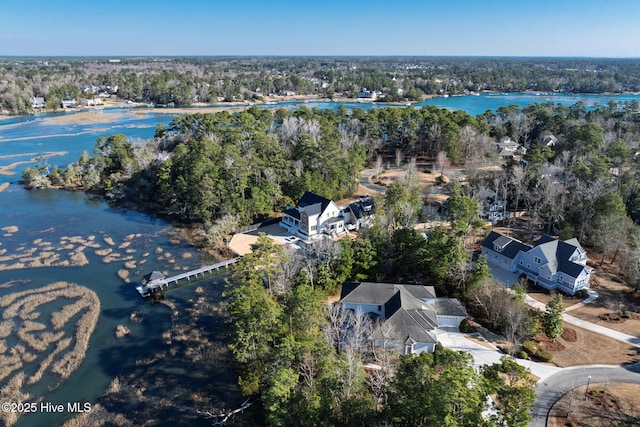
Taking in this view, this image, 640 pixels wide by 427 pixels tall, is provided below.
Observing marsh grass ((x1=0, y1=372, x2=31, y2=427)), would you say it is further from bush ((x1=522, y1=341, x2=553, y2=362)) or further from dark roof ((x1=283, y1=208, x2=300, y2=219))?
bush ((x1=522, y1=341, x2=553, y2=362))

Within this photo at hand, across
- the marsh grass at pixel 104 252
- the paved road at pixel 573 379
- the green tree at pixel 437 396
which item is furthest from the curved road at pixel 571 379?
the marsh grass at pixel 104 252

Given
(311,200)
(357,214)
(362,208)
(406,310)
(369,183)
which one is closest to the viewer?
(406,310)

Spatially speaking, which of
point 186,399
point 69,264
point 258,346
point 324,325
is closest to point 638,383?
point 324,325

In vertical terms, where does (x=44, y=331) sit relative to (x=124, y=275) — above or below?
below

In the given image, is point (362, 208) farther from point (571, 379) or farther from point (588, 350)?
point (571, 379)

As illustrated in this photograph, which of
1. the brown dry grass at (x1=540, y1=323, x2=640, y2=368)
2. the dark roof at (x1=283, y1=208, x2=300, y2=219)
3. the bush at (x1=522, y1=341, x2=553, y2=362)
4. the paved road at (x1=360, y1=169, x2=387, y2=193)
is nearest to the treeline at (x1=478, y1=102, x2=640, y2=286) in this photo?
the brown dry grass at (x1=540, y1=323, x2=640, y2=368)

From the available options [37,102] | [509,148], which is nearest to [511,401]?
[509,148]
